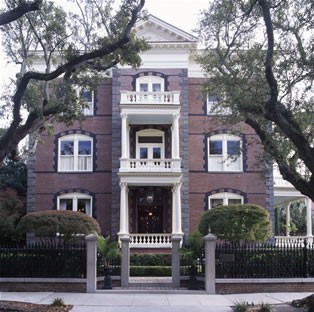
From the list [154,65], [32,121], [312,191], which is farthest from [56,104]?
[154,65]

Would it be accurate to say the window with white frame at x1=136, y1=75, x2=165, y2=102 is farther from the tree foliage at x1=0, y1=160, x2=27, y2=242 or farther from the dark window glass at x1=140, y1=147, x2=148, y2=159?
the tree foliage at x1=0, y1=160, x2=27, y2=242

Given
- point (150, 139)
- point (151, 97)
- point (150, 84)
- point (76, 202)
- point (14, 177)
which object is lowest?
point (76, 202)

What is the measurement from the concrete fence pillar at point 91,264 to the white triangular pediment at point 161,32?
16098 millimetres

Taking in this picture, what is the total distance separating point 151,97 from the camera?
96.5ft

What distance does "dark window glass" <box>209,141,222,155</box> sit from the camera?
3102 cm

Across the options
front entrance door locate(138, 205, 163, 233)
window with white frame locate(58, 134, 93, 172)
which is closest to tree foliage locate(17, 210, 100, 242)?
window with white frame locate(58, 134, 93, 172)

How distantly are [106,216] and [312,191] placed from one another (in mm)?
18097

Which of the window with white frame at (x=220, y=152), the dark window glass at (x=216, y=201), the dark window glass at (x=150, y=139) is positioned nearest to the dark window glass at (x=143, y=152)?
the dark window glass at (x=150, y=139)

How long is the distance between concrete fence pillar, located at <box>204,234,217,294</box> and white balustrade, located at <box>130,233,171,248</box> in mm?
10692

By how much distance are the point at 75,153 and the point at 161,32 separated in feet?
28.7

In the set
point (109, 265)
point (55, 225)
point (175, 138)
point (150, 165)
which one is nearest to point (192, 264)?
point (109, 265)

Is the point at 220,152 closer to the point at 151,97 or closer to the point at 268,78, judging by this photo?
the point at 151,97

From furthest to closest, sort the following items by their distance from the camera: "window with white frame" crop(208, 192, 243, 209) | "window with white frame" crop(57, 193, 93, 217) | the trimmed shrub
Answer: "window with white frame" crop(208, 192, 243, 209) → "window with white frame" crop(57, 193, 93, 217) → the trimmed shrub

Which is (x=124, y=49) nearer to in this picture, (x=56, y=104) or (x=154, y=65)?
(x=56, y=104)
